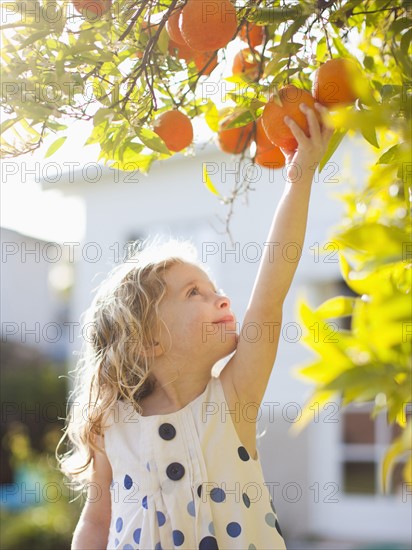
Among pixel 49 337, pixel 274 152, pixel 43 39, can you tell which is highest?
pixel 43 39

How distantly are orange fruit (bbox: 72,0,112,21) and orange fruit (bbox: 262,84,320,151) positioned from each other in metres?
0.25

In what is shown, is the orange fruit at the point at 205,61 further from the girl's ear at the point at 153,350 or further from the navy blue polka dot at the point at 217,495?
the navy blue polka dot at the point at 217,495

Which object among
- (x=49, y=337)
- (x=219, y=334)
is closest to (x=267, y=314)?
(x=219, y=334)

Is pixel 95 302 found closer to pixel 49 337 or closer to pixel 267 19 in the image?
pixel 267 19

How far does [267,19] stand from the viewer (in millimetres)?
969

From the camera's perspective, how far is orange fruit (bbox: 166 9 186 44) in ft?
3.53

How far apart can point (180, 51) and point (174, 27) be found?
9cm

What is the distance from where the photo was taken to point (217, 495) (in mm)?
1261

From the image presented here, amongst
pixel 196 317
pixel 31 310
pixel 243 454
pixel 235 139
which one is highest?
pixel 235 139

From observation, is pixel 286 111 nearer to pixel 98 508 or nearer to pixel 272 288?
pixel 272 288

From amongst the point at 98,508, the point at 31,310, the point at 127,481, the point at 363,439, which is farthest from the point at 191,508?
the point at 31,310

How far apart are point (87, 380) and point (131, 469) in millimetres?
265

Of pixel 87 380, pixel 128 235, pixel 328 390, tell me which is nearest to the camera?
pixel 328 390

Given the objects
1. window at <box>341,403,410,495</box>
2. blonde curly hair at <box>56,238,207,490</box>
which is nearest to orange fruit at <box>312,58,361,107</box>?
blonde curly hair at <box>56,238,207,490</box>
